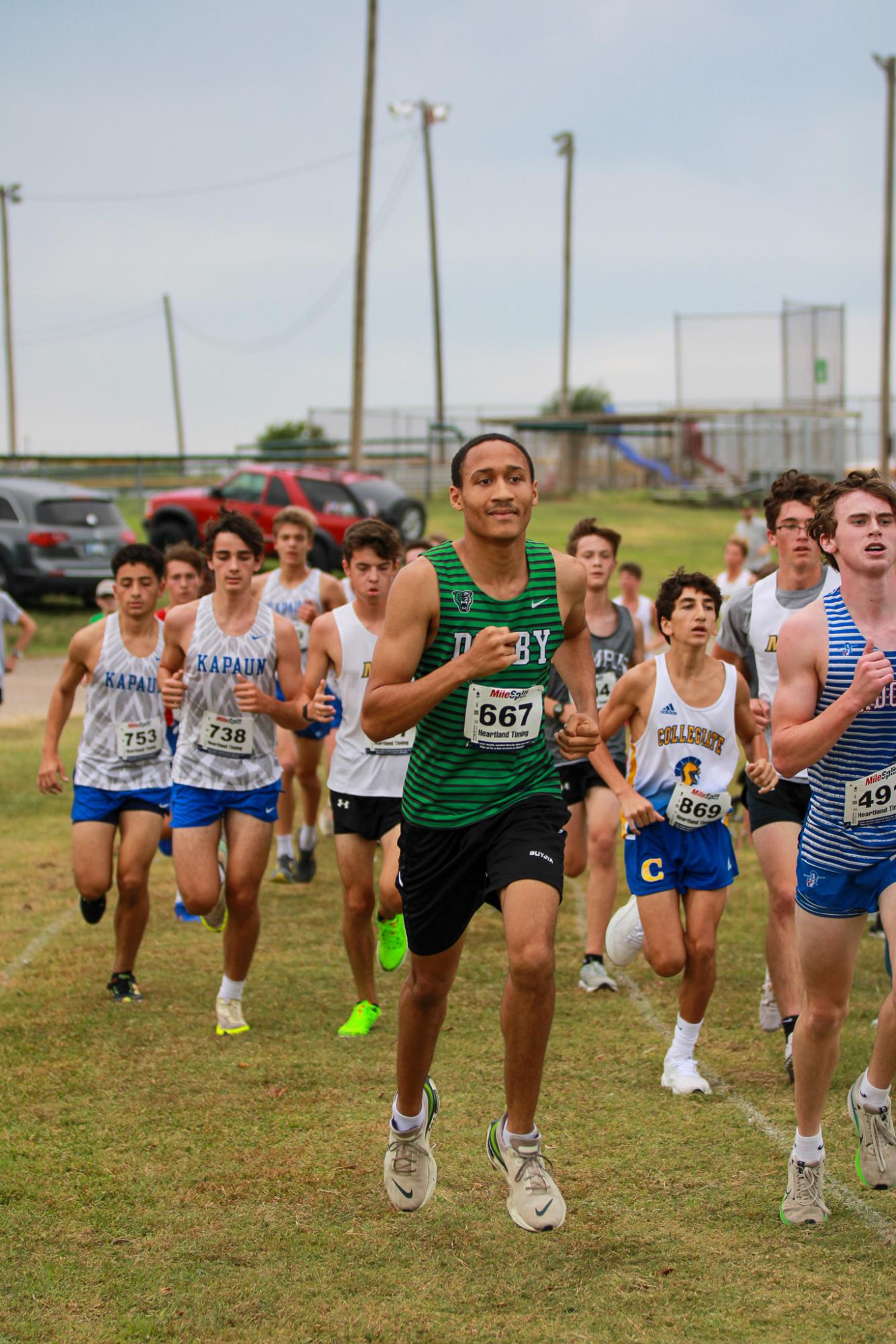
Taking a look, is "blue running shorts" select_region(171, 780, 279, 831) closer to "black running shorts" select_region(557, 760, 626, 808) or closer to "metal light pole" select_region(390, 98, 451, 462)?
"black running shorts" select_region(557, 760, 626, 808)

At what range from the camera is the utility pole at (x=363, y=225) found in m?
26.9

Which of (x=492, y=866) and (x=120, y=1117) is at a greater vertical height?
(x=492, y=866)

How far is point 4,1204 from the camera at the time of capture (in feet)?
15.8

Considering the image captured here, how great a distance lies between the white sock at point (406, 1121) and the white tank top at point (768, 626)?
2.74 m

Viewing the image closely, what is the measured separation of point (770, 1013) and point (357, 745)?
7.72ft

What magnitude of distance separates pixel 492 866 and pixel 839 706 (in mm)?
1126

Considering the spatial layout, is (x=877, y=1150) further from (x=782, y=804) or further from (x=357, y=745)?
(x=357, y=745)

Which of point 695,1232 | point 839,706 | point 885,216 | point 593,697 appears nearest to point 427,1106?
point 695,1232

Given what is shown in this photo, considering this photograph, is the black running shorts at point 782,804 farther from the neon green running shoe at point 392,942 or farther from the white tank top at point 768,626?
the neon green running shoe at point 392,942

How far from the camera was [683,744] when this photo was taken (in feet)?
20.4

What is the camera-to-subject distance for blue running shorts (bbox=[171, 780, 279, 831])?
21.7 ft

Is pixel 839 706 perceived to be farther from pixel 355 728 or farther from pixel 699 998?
pixel 355 728

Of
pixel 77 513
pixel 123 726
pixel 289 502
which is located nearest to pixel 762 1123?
pixel 123 726

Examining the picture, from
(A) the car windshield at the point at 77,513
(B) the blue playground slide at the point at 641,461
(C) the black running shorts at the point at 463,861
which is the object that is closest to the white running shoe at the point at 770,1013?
(C) the black running shorts at the point at 463,861
